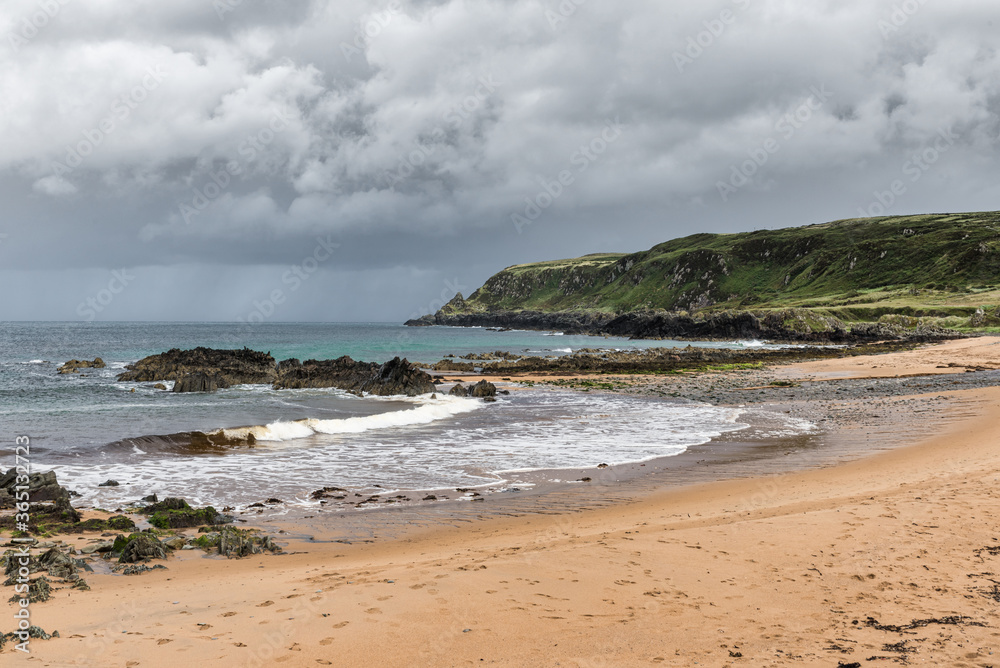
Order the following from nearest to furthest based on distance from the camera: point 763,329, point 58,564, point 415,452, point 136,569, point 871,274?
point 58,564, point 136,569, point 415,452, point 763,329, point 871,274

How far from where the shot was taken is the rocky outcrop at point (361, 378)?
121ft

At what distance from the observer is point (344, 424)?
24.5m

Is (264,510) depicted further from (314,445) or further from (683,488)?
(683,488)

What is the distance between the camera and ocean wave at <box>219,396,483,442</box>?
72.7ft

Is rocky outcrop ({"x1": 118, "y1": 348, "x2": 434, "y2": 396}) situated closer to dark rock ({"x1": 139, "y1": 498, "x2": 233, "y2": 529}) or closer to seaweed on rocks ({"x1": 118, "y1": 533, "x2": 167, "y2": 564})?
dark rock ({"x1": 139, "y1": 498, "x2": 233, "y2": 529})

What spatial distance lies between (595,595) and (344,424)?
62.1 feet

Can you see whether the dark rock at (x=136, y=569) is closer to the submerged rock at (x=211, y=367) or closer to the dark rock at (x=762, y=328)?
the submerged rock at (x=211, y=367)

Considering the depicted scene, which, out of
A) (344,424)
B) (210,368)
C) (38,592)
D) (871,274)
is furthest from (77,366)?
(871,274)

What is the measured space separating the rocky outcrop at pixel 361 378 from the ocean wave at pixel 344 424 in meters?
6.90

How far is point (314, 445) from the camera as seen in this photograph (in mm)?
20750

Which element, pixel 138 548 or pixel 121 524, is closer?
pixel 138 548

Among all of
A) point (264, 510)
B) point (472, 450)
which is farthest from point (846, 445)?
point (264, 510)

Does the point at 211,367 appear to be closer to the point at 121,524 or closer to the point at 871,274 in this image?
the point at 121,524

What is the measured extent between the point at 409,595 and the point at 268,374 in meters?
41.2
